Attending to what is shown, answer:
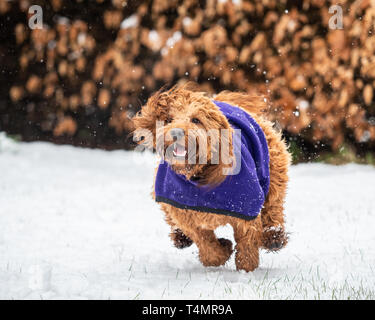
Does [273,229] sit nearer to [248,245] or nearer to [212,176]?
[248,245]

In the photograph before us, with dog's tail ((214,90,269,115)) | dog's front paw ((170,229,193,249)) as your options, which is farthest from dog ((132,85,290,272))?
dog's tail ((214,90,269,115))

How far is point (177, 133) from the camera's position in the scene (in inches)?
100

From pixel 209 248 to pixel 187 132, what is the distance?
3.51 ft

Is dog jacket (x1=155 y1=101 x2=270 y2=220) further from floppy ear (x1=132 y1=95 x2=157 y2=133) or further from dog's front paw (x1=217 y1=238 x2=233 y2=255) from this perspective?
dog's front paw (x1=217 y1=238 x2=233 y2=255)

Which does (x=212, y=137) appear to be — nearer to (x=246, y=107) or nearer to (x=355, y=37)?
(x=246, y=107)

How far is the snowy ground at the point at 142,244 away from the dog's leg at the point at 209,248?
0.10 m

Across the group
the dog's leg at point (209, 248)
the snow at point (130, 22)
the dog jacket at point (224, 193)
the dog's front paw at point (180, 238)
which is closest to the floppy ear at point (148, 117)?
the dog jacket at point (224, 193)

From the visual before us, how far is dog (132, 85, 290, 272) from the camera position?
2.70 m

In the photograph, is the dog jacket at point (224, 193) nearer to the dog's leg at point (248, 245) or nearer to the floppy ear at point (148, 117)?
the dog's leg at point (248, 245)

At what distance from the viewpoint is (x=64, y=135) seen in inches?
379

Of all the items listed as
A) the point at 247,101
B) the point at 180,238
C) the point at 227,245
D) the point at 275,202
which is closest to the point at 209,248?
the point at 227,245

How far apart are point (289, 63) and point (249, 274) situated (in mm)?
5678

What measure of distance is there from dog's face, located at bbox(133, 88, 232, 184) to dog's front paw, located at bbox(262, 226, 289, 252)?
75 centimetres
